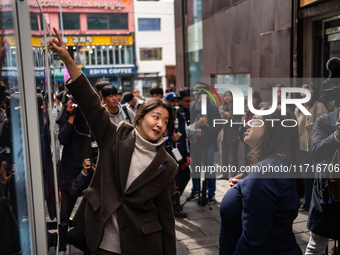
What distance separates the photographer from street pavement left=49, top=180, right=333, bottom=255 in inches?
157

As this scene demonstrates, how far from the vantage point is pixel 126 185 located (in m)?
2.03

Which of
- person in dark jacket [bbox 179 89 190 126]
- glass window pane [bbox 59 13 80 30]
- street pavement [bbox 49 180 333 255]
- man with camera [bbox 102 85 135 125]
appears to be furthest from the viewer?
glass window pane [bbox 59 13 80 30]

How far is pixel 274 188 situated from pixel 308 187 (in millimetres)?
3755

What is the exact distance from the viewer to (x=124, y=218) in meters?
1.98

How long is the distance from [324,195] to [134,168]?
A: 184 centimetres

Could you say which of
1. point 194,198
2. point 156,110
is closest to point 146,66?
point 194,198

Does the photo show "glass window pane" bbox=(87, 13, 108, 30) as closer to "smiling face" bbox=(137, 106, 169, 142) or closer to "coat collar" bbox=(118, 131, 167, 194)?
"smiling face" bbox=(137, 106, 169, 142)

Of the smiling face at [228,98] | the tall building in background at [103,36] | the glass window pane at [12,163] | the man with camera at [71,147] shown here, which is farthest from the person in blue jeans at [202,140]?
the tall building in background at [103,36]

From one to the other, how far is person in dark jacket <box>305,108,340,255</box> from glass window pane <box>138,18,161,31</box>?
34.7 metres

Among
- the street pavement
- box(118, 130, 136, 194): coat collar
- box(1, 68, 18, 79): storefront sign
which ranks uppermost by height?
box(1, 68, 18, 79): storefront sign

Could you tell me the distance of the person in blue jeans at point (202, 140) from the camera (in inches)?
224

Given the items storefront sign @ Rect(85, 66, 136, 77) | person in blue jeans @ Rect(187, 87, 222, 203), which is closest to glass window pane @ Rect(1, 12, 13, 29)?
person in blue jeans @ Rect(187, 87, 222, 203)

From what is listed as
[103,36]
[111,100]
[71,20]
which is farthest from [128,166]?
[71,20]

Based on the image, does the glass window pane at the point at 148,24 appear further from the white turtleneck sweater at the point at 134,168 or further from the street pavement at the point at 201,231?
the white turtleneck sweater at the point at 134,168
